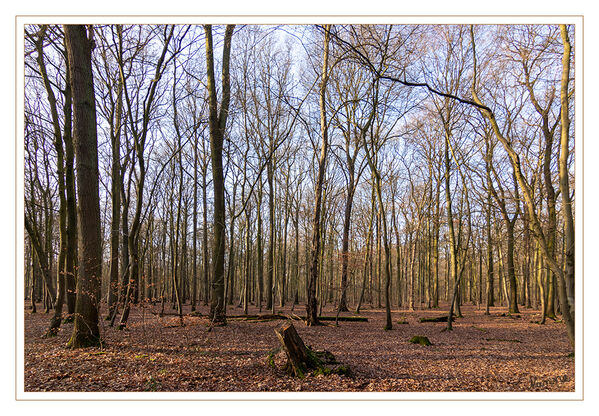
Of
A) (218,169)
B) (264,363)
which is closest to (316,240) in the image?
(218,169)

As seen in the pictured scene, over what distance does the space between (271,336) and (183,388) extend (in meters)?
4.88

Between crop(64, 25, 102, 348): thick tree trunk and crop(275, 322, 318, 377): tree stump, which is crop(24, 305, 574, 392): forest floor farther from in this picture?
crop(64, 25, 102, 348): thick tree trunk

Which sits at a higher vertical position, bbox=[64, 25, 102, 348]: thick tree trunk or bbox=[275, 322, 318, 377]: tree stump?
bbox=[64, 25, 102, 348]: thick tree trunk

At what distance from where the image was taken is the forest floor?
4.76 m

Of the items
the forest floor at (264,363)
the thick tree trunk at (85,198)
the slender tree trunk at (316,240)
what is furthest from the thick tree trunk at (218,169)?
the thick tree trunk at (85,198)

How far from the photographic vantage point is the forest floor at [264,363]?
4.76m

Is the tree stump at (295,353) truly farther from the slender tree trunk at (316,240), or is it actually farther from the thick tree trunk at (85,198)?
the slender tree trunk at (316,240)

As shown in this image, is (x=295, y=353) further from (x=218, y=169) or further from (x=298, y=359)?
(x=218, y=169)

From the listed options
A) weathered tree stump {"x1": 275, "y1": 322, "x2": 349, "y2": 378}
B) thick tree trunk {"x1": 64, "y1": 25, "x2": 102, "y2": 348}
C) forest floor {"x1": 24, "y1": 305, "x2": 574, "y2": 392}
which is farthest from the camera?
thick tree trunk {"x1": 64, "y1": 25, "x2": 102, "y2": 348}

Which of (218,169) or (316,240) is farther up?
(218,169)

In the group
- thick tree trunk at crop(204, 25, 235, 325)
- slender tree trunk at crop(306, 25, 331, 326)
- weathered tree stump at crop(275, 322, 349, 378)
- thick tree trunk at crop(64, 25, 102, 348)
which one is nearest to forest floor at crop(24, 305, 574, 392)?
weathered tree stump at crop(275, 322, 349, 378)

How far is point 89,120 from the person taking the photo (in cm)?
651

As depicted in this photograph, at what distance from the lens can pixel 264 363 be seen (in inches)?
228
